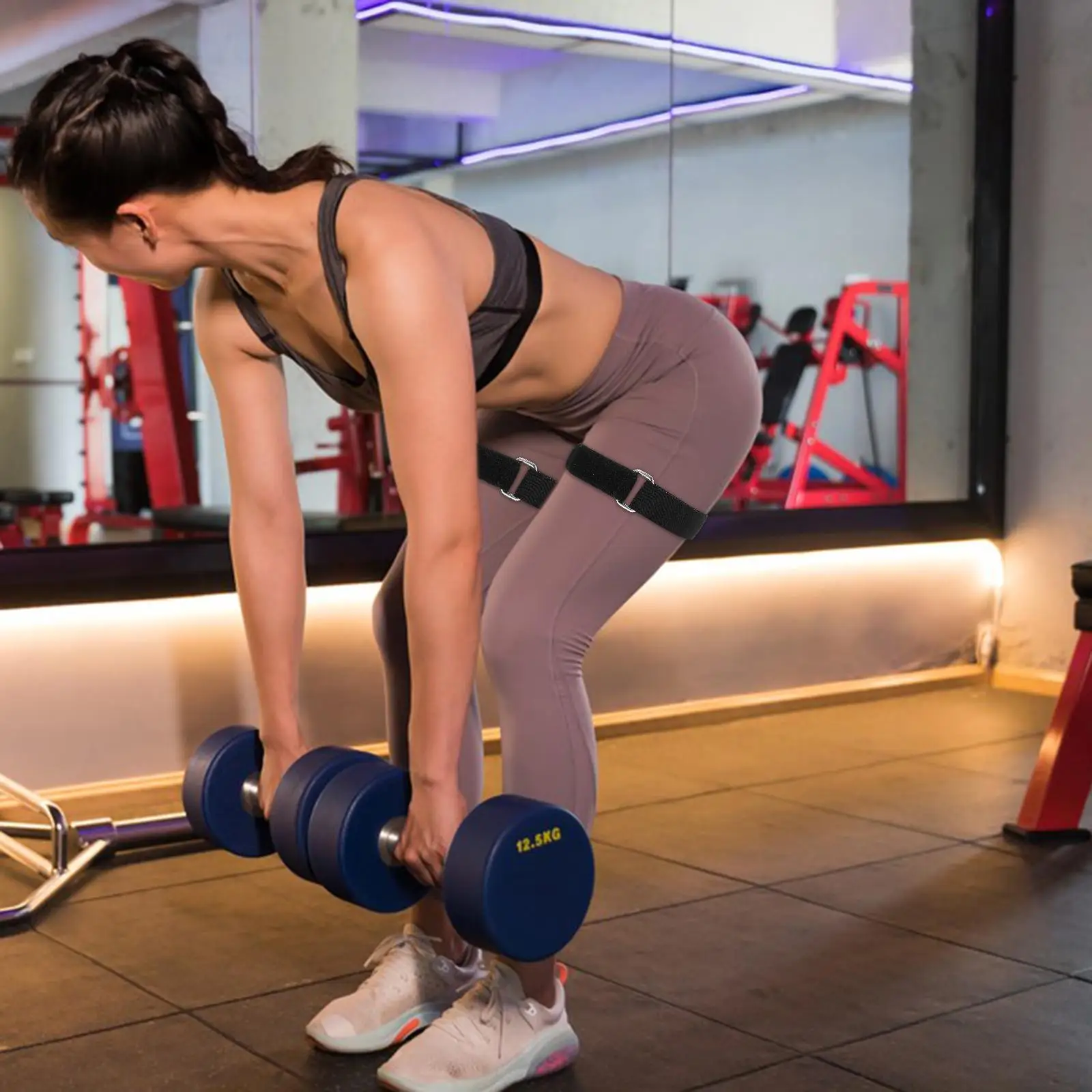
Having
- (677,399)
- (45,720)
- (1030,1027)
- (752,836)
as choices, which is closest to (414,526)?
(677,399)

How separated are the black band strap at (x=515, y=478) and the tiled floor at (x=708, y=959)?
675 mm

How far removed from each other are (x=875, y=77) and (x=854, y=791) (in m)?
2.87

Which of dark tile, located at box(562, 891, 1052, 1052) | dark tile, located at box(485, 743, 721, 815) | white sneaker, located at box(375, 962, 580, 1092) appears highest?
white sneaker, located at box(375, 962, 580, 1092)

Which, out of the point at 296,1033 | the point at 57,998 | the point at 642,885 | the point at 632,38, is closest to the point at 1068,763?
the point at 642,885

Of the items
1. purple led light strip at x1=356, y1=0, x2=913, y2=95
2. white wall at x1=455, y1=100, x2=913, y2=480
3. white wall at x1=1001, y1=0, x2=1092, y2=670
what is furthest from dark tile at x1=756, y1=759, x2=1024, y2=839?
purple led light strip at x1=356, y1=0, x2=913, y2=95

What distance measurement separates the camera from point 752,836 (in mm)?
2984

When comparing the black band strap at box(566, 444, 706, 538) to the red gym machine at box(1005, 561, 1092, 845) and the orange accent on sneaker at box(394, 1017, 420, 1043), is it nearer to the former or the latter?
the orange accent on sneaker at box(394, 1017, 420, 1043)

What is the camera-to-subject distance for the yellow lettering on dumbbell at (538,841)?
1.54 metres

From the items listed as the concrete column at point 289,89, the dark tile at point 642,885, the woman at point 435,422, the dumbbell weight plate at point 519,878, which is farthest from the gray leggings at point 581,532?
the concrete column at point 289,89

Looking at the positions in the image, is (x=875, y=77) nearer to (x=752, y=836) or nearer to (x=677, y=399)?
(x=752, y=836)

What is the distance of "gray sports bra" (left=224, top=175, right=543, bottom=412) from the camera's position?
165 centimetres

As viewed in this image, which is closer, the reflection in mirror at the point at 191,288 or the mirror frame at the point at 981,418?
the reflection in mirror at the point at 191,288

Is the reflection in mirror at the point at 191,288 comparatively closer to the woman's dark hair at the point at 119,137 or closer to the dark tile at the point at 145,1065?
the dark tile at the point at 145,1065

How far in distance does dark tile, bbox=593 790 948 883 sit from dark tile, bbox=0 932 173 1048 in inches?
40.7
